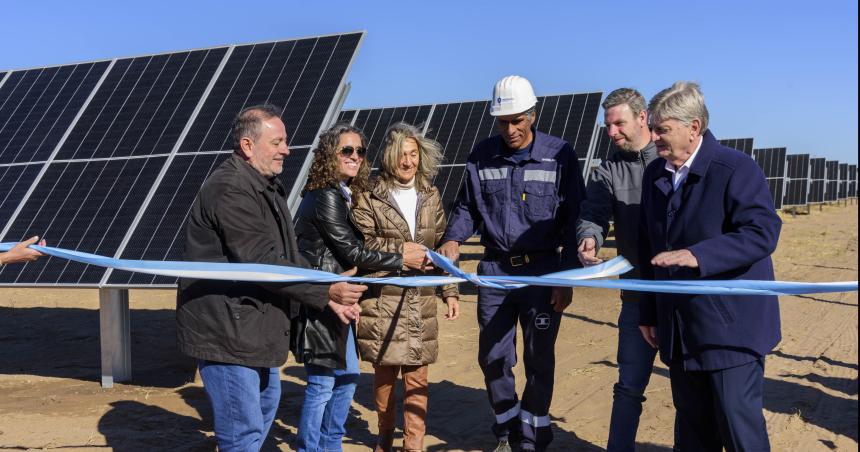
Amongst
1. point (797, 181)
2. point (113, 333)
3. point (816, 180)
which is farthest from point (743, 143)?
point (113, 333)

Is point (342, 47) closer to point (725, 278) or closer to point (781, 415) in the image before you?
point (781, 415)

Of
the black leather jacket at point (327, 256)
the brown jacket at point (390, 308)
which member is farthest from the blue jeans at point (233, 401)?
the brown jacket at point (390, 308)

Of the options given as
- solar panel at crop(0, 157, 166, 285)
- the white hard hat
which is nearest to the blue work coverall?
the white hard hat

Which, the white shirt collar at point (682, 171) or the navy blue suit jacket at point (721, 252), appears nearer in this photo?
the navy blue suit jacket at point (721, 252)

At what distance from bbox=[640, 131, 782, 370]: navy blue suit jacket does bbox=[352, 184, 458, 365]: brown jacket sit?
1629 millimetres

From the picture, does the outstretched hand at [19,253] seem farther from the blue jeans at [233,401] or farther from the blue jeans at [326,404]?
the blue jeans at [326,404]

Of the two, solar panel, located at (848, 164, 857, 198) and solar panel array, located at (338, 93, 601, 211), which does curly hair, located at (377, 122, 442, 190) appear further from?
solar panel, located at (848, 164, 857, 198)

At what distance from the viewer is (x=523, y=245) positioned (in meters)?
4.83

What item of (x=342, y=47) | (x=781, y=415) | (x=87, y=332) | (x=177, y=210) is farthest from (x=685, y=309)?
(x=87, y=332)

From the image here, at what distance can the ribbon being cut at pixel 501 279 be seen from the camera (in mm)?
3191

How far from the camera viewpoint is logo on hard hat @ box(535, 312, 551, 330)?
482 centimetres

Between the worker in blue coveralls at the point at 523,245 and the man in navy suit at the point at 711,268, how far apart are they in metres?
1.25

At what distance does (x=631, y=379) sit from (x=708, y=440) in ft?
2.92

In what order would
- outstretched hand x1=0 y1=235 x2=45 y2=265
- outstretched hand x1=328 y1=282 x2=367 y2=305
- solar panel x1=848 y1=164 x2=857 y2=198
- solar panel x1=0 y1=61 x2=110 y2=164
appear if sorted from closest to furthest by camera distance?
outstretched hand x1=0 y1=235 x2=45 y2=265, outstretched hand x1=328 y1=282 x2=367 y2=305, solar panel x1=0 y1=61 x2=110 y2=164, solar panel x1=848 y1=164 x2=857 y2=198
